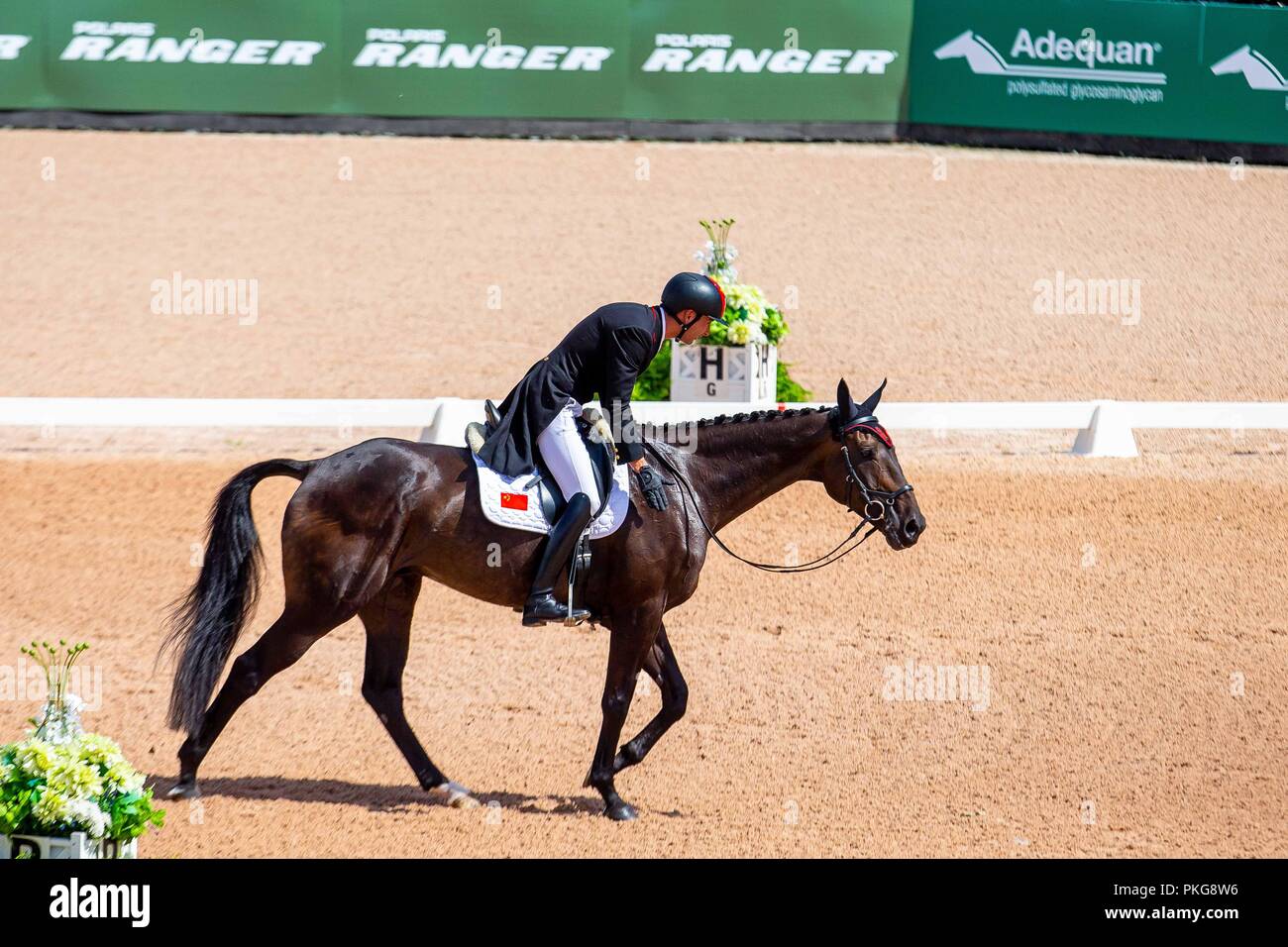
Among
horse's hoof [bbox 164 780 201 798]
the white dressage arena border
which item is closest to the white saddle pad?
horse's hoof [bbox 164 780 201 798]

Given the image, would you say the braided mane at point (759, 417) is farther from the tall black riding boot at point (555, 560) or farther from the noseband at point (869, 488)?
the tall black riding boot at point (555, 560)

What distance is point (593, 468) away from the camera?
25.5 ft

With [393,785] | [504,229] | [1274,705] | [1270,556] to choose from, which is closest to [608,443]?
[393,785]

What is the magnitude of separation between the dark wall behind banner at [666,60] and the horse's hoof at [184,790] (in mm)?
16903

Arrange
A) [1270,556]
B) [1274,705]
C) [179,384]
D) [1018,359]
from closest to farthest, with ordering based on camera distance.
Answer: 1. [1274,705]
2. [1270,556]
3. [179,384]
4. [1018,359]

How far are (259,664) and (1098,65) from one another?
62.3 feet

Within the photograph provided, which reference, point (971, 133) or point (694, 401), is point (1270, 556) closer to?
point (694, 401)

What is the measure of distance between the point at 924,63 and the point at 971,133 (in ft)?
5.41

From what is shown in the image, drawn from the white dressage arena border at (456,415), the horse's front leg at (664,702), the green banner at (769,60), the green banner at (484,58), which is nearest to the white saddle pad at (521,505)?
the horse's front leg at (664,702)

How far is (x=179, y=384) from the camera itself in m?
17.5

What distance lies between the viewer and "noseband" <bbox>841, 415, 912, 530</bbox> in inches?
313

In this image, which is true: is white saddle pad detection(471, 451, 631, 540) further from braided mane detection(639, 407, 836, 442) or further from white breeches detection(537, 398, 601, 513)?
braided mane detection(639, 407, 836, 442)

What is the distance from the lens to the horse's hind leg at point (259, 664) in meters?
7.51
